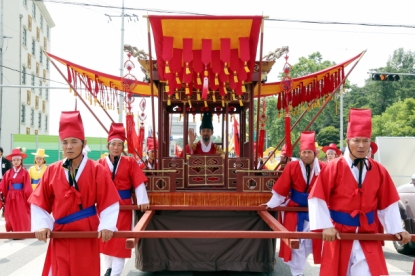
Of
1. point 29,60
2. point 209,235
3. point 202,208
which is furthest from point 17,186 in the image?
point 29,60

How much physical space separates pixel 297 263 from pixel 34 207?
340cm

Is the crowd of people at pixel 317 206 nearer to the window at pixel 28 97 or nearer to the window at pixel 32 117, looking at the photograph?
the window at pixel 28 97

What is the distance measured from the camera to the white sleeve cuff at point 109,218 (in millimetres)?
3572

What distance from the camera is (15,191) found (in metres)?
8.74

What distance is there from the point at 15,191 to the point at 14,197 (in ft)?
0.42

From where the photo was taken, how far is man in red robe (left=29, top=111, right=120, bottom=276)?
355 cm

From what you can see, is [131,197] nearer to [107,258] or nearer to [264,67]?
[107,258]

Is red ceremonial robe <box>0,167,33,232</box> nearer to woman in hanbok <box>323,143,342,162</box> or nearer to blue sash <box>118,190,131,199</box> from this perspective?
blue sash <box>118,190,131,199</box>

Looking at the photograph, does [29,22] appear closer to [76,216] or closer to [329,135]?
[329,135]

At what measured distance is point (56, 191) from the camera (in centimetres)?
361

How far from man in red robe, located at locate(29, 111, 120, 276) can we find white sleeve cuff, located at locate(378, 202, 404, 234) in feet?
7.86

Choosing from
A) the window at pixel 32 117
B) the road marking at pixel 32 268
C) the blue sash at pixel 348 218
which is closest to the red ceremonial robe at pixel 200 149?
the road marking at pixel 32 268

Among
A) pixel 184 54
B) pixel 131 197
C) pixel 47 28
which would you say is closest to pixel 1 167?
pixel 131 197

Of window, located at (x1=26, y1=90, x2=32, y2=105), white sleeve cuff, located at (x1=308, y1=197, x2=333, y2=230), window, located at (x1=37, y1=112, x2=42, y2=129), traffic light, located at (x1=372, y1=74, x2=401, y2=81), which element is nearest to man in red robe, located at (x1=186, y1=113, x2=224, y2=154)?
white sleeve cuff, located at (x1=308, y1=197, x2=333, y2=230)
